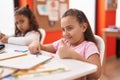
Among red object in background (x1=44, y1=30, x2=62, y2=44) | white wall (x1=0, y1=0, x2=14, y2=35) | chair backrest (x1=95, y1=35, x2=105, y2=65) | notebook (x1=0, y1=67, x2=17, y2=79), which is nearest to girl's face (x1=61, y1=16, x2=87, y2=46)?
chair backrest (x1=95, y1=35, x2=105, y2=65)

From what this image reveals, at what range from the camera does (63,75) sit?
2.46 feet

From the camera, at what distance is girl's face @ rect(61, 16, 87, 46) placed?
1151 mm

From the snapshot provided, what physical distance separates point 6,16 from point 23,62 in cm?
185

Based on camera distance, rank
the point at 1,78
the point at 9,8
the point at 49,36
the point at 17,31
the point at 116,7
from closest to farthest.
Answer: the point at 1,78 < the point at 17,31 < the point at 9,8 < the point at 49,36 < the point at 116,7

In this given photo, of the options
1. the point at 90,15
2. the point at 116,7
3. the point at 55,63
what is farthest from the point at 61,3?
A: the point at 55,63

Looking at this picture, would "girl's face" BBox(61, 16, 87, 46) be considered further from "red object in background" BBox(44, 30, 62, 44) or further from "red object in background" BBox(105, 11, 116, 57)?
"red object in background" BBox(105, 11, 116, 57)

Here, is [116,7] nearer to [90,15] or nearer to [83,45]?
[90,15]

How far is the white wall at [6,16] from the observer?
2582 millimetres

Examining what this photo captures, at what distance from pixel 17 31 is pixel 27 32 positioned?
0.54 ft

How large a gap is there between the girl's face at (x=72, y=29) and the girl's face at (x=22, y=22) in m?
0.62

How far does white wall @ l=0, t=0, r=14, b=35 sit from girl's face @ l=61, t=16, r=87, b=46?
1607 mm

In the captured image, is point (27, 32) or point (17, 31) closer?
point (27, 32)

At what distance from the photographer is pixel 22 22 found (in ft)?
5.63

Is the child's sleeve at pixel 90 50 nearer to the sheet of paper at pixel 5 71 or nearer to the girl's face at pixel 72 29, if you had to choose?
the girl's face at pixel 72 29
